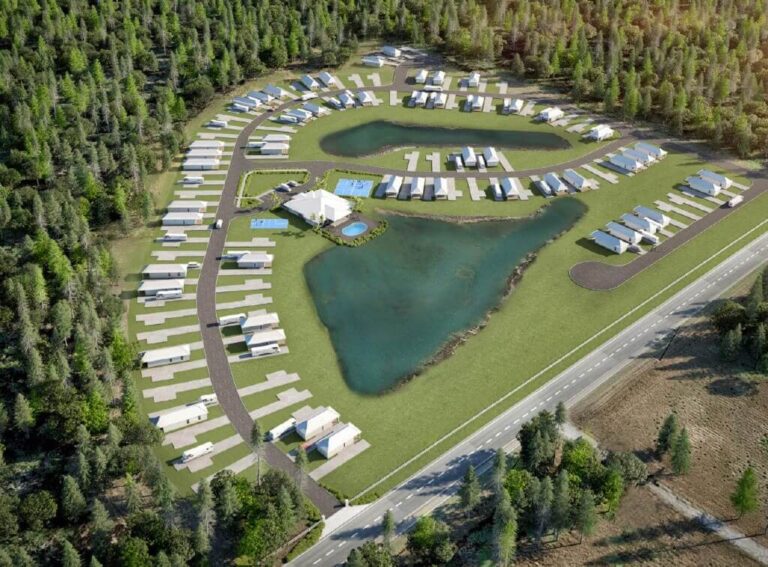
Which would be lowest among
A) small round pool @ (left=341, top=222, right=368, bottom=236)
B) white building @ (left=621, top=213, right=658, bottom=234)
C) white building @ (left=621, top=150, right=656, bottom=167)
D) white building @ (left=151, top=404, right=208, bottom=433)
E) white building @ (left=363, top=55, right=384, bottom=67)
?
white building @ (left=151, top=404, right=208, bottom=433)

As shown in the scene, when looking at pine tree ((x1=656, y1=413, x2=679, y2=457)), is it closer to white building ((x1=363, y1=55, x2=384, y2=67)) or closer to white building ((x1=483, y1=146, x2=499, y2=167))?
white building ((x1=483, y1=146, x2=499, y2=167))

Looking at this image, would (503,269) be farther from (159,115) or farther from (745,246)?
(159,115)

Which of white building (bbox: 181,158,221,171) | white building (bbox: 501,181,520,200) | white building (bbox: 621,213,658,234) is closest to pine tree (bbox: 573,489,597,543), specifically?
white building (bbox: 621,213,658,234)

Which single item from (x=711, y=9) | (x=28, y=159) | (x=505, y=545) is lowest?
(x=505, y=545)

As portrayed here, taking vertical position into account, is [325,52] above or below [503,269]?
above

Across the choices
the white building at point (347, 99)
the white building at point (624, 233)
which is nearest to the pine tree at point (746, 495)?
the white building at point (624, 233)

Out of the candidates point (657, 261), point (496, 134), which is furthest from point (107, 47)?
point (657, 261)
